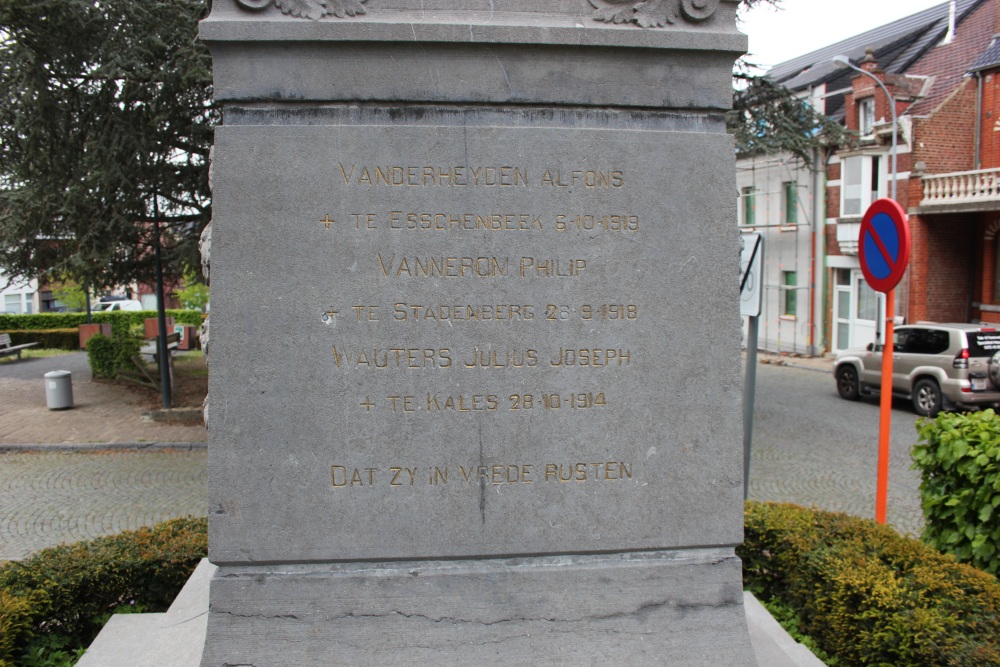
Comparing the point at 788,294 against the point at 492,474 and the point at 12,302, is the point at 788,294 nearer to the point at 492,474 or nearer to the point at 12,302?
the point at 492,474

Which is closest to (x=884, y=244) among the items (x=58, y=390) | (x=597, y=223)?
(x=597, y=223)

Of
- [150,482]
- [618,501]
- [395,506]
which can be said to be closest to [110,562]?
[395,506]

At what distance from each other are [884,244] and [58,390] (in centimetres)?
1865

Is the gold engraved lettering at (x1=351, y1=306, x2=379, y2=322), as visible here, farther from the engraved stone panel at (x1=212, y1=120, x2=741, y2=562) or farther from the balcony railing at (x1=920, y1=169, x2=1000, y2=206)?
the balcony railing at (x1=920, y1=169, x2=1000, y2=206)

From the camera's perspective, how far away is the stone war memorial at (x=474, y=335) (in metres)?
3.48

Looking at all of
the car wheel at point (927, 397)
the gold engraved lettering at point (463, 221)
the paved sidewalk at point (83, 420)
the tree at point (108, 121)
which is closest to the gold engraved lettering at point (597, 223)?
the gold engraved lettering at point (463, 221)

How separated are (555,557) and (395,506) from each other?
32.1 inches

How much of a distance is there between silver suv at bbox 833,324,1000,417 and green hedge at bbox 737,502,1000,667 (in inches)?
535

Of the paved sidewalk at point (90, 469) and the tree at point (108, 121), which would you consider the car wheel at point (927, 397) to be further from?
the paved sidewalk at point (90, 469)

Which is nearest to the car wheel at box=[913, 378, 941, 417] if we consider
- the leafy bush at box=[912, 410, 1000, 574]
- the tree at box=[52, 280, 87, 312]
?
the leafy bush at box=[912, 410, 1000, 574]

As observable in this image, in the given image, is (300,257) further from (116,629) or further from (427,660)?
(116,629)

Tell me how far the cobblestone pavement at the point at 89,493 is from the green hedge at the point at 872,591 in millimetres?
8246

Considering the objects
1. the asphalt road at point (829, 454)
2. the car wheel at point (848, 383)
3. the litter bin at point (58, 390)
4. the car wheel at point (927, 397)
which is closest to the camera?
the asphalt road at point (829, 454)

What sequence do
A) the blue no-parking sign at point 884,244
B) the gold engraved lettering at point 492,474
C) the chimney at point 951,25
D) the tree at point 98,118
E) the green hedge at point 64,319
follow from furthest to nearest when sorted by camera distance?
the green hedge at point 64,319 < the chimney at point 951,25 < the tree at point 98,118 < the blue no-parking sign at point 884,244 < the gold engraved lettering at point 492,474
